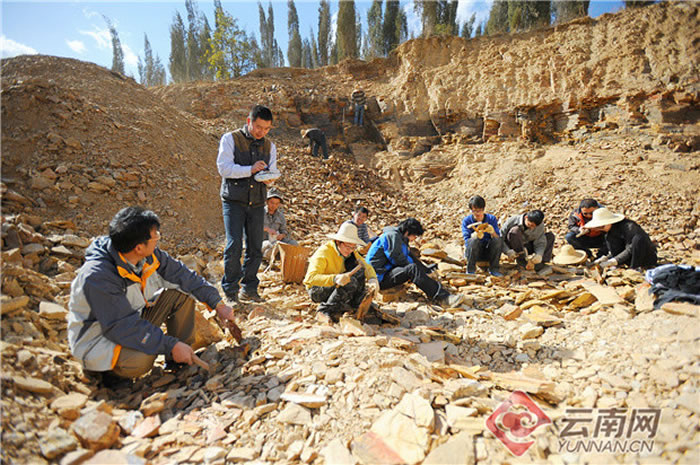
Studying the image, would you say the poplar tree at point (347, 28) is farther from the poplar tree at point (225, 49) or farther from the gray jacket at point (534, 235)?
the gray jacket at point (534, 235)

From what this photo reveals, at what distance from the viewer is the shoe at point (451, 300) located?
3.89 meters

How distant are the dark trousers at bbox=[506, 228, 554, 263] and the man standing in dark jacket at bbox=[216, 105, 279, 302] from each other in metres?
3.67

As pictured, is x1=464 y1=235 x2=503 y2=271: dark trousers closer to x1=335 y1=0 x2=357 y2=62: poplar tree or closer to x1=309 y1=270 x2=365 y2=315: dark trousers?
x1=309 y1=270 x2=365 y2=315: dark trousers

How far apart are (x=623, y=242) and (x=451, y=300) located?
8.97 feet

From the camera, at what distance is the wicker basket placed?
4398mm

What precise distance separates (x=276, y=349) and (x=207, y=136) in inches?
336

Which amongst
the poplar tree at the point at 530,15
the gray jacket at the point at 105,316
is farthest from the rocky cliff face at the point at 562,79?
the gray jacket at the point at 105,316

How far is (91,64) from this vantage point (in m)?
9.48

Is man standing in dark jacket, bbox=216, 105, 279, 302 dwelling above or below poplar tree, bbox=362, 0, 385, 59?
below

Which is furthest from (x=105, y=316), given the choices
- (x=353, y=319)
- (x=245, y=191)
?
(x=353, y=319)

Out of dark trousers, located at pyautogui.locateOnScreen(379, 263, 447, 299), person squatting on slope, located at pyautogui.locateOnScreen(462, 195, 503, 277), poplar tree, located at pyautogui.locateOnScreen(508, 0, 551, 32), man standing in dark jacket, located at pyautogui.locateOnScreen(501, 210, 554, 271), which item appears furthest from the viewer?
poplar tree, located at pyautogui.locateOnScreen(508, 0, 551, 32)

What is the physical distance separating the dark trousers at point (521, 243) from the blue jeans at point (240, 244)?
3730 mm

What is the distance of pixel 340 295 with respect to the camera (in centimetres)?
328

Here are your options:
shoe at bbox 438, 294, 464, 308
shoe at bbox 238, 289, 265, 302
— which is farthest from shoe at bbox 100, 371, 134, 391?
shoe at bbox 438, 294, 464, 308
